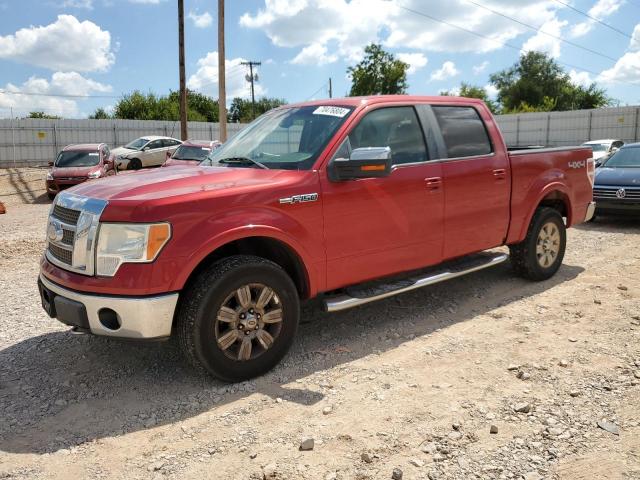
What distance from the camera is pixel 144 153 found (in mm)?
25672

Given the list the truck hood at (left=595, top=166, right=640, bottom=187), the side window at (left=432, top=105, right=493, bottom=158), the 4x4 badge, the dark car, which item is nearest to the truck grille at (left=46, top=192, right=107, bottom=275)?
the 4x4 badge

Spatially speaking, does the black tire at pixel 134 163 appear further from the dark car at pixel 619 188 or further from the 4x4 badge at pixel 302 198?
the 4x4 badge at pixel 302 198

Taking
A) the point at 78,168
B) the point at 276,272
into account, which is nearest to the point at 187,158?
the point at 78,168

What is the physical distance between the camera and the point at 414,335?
4738 millimetres

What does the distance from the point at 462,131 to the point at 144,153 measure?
22623 mm

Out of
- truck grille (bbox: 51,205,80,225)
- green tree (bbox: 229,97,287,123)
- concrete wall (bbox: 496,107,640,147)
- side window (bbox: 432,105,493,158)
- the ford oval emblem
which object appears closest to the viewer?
truck grille (bbox: 51,205,80,225)

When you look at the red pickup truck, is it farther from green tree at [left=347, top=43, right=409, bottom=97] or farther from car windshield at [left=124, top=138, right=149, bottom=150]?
green tree at [left=347, top=43, right=409, bottom=97]

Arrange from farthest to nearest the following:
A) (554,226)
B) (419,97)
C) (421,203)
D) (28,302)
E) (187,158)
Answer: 1. (187,158)
2. (554,226)
3. (28,302)
4. (419,97)
5. (421,203)

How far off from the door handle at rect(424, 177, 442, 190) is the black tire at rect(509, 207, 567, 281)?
1.72 meters

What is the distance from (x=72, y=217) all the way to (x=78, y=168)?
1471 cm

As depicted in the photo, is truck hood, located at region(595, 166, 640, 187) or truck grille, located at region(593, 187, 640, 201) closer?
truck grille, located at region(593, 187, 640, 201)

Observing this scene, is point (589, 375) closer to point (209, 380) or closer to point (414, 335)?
point (414, 335)

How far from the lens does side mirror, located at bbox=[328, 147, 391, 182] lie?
392cm

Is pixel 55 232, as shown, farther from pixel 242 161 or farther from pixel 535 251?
pixel 535 251
